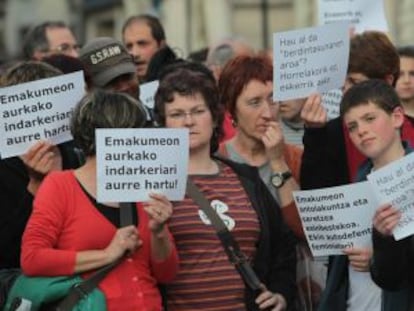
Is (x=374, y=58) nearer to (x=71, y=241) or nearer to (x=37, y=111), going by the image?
(x=37, y=111)

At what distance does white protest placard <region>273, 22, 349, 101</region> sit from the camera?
6316 mm

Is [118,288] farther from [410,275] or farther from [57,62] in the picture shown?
[57,62]

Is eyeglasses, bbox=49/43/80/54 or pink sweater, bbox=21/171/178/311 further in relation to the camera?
eyeglasses, bbox=49/43/80/54

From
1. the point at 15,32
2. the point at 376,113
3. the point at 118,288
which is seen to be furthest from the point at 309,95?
the point at 15,32

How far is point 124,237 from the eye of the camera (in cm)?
542

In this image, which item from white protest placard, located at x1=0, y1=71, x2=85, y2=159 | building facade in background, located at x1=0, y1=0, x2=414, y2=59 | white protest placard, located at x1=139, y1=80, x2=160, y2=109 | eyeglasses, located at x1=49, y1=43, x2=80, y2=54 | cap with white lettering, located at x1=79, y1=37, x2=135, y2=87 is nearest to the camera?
white protest placard, located at x1=0, y1=71, x2=85, y2=159

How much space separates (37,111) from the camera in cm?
616

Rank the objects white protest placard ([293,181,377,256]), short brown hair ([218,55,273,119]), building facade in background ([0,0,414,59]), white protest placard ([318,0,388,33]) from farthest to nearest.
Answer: building facade in background ([0,0,414,59]) → white protest placard ([318,0,388,33]) → short brown hair ([218,55,273,119]) → white protest placard ([293,181,377,256])

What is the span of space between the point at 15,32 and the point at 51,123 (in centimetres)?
3398

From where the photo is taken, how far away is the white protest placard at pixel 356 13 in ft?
27.4

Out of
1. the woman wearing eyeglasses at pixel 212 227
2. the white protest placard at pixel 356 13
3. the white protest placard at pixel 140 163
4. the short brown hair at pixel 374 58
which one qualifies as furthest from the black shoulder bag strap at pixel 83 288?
the white protest placard at pixel 356 13

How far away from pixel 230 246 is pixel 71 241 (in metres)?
0.66

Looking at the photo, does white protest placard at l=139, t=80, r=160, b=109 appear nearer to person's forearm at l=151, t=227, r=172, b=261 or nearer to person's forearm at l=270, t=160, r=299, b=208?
person's forearm at l=270, t=160, r=299, b=208

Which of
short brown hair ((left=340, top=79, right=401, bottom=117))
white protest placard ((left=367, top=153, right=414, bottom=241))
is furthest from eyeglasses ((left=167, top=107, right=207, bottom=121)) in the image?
white protest placard ((left=367, top=153, right=414, bottom=241))
